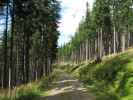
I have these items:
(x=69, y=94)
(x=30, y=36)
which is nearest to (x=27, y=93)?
(x=69, y=94)

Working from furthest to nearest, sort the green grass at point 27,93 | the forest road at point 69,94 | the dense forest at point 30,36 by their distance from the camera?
the dense forest at point 30,36 → the green grass at point 27,93 → the forest road at point 69,94

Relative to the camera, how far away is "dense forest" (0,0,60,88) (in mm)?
34438

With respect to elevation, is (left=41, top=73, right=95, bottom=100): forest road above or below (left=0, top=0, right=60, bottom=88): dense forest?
below

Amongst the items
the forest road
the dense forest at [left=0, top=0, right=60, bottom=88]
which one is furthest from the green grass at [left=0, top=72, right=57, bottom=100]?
the dense forest at [left=0, top=0, right=60, bottom=88]

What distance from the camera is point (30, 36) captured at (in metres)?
49.2

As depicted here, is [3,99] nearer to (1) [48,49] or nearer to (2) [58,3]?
(2) [58,3]

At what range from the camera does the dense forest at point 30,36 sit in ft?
113

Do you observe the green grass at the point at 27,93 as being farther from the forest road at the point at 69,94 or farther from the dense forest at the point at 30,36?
the dense forest at the point at 30,36

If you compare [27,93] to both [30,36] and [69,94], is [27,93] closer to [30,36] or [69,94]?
[69,94]

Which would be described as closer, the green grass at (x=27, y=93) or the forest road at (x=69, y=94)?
the forest road at (x=69, y=94)

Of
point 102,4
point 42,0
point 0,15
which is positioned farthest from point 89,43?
point 0,15

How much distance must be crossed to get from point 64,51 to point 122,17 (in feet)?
367

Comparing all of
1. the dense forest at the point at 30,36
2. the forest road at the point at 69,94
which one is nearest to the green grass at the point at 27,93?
the forest road at the point at 69,94

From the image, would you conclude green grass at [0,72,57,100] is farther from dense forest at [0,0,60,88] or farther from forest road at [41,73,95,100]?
dense forest at [0,0,60,88]
